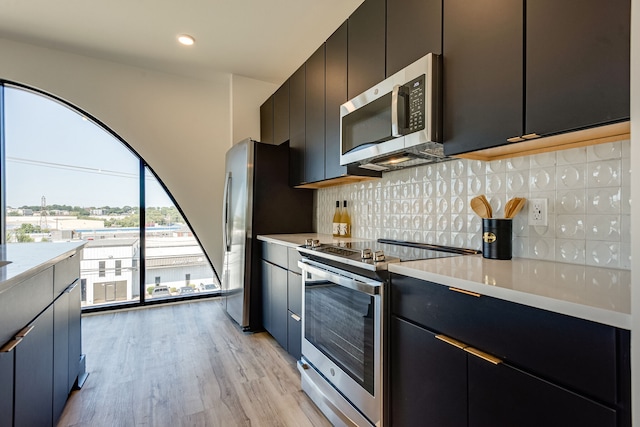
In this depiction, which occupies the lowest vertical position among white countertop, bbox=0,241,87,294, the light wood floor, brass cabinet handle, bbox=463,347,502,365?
the light wood floor

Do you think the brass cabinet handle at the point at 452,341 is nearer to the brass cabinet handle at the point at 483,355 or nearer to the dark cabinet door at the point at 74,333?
the brass cabinet handle at the point at 483,355

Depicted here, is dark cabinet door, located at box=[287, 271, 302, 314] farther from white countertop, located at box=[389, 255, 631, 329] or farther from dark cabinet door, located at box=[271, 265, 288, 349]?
white countertop, located at box=[389, 255, 631, 329]

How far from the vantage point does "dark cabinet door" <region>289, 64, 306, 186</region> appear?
2.62 metres

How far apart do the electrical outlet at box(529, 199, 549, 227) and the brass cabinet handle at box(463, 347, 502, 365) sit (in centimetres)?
68

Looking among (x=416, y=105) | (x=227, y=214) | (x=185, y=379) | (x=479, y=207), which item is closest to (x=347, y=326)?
(x=479, y=207)

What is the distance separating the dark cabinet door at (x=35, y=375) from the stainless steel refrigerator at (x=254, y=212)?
1495 mm

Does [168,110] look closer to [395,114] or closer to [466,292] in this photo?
[395,114]

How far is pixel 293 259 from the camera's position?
7.16 feet

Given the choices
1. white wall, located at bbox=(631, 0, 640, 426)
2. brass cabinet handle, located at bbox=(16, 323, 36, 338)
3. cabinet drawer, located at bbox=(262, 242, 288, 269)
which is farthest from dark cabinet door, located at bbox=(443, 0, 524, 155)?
brass cabinet handle, located at bbox=(16, 323, 36, 338)

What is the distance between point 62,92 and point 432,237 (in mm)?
3689

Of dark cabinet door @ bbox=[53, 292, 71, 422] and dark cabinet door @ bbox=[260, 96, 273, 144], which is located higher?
dark cabinet door @ bbox=[260, 96, 273, 144]

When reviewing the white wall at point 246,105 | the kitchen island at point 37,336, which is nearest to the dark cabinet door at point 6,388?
the kitchen island at point 37,336

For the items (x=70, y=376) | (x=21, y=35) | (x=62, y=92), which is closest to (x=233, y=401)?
(x=70, y=376)

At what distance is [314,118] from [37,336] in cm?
205
